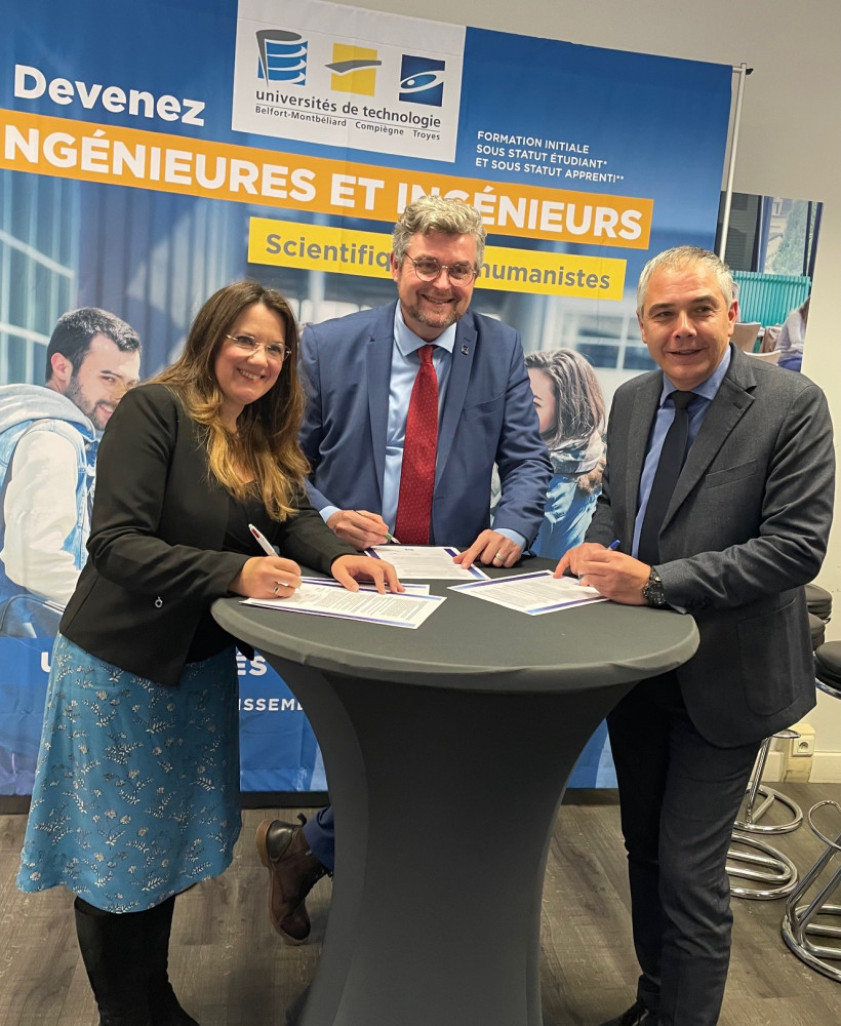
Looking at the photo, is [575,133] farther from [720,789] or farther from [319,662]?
[319,662]

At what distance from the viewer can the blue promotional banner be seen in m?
2.66

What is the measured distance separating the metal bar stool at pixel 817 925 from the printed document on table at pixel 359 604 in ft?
5.43

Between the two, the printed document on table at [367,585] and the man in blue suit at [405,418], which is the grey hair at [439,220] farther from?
the printed document on table at [367,585]

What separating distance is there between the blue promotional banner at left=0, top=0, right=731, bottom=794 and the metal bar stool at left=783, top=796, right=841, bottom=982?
1643 mm

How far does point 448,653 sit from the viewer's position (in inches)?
46.2

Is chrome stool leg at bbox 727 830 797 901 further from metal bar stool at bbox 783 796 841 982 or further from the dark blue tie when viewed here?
the dark blue tie

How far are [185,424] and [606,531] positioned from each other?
105 centimetres

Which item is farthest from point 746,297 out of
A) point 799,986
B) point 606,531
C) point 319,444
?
point 799,986

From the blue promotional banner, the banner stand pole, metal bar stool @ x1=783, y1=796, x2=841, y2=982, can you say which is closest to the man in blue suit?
the blue promotional banner

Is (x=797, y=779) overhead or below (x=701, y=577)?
below

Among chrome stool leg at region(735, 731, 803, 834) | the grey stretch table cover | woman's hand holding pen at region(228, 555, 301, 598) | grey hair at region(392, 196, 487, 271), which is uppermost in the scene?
grey hair at region(392, 196, 487, 271)

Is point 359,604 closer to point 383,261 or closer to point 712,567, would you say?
point 712,567

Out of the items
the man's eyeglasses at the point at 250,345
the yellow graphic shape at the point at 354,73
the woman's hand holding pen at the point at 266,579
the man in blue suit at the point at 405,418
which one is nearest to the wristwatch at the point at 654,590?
the man in blue suit at the point at 405,418

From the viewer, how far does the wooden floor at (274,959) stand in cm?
208
